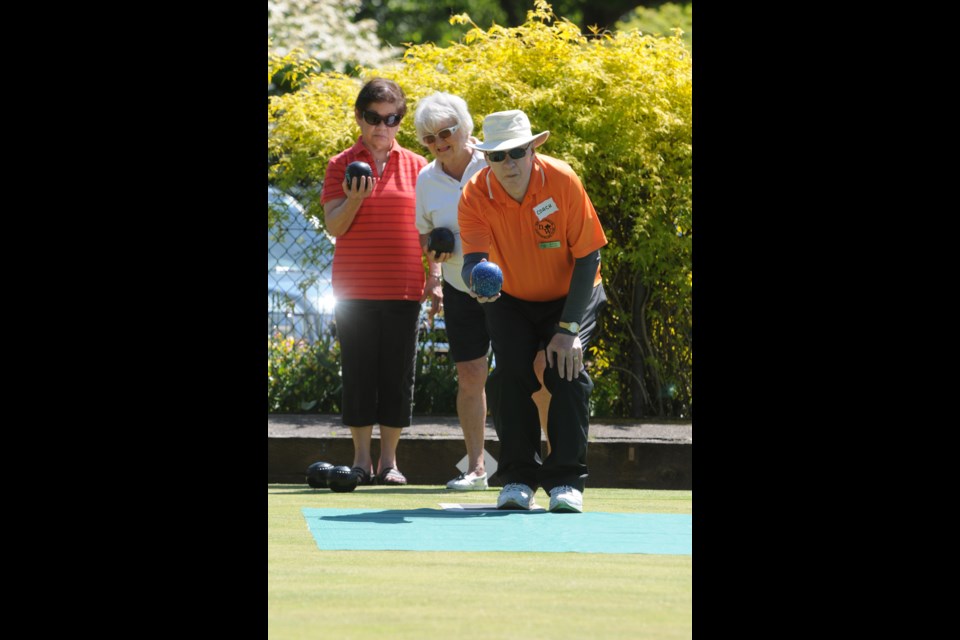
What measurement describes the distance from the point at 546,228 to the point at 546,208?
0.10 m

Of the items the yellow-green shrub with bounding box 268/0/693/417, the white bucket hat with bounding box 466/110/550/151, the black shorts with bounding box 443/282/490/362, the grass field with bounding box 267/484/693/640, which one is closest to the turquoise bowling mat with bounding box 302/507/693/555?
the grass field with bounding box 267/484/693/640

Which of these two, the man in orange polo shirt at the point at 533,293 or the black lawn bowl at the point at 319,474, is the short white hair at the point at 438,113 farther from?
the black lawn bowl at the point at 319,474

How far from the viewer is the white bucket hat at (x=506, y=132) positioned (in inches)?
255

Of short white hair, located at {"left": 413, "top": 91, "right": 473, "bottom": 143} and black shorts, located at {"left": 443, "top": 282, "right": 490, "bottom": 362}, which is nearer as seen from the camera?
short white hair, located at {"left": 413, "top": 91, "right": 473, "bottom": 143}

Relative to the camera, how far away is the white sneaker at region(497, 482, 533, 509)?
261 inches

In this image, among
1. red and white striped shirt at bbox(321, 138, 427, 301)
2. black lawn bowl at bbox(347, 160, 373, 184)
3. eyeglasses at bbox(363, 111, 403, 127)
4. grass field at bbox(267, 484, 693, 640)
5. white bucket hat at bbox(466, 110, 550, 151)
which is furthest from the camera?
red and white striped shirt at bbox(321, 138, 427, 301)

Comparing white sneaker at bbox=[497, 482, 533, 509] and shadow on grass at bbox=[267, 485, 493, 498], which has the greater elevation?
white sneaker at bbox=[497, 482, 533, 509]

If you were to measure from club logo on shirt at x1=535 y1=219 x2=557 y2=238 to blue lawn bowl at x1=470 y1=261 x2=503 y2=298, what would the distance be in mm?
297

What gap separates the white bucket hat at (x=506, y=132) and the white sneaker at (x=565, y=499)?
4.99ft

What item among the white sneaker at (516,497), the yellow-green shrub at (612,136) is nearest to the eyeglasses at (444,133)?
the yellow-green shrub at (612,136)

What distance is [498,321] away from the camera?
22.4ft

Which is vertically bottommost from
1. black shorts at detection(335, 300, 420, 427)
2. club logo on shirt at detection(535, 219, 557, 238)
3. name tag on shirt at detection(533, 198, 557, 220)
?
black shorts at detection(335, 300, 420, 427)

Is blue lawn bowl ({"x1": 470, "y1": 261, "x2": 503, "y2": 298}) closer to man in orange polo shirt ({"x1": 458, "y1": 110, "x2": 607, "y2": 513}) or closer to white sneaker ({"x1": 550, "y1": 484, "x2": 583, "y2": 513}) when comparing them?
man in orange polo shirt ({"x1": 458, "y1": 110, "x2": 607, "y2": 513})

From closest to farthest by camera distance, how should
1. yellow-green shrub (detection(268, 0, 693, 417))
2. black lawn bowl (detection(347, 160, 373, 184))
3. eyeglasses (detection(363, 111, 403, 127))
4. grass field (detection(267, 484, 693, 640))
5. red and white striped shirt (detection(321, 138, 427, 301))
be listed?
grass field (detection(267, 484, 693, 640)) → black lawn bowl (detection(347, 160, 373, 184)) → eyeglasses (detection(363, 111, 403, 127)) → red and white striped shirt (detection(321, 138, 427, 301)) → yellow-green shrub (detection(268, 0, 693, 417))
